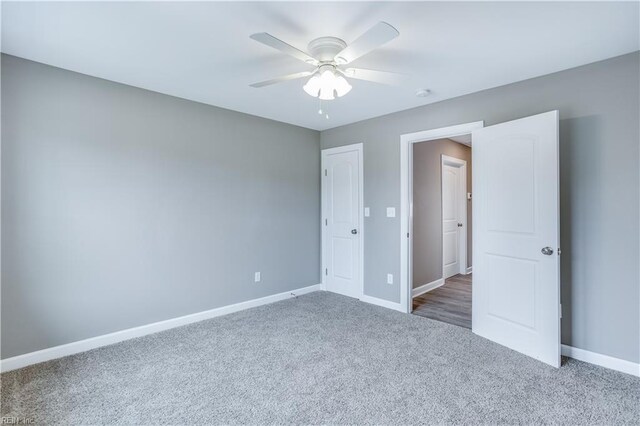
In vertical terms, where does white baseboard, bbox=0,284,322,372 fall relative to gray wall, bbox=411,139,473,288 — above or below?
below

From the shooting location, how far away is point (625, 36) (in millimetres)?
2145

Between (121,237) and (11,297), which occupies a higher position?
(121,237)

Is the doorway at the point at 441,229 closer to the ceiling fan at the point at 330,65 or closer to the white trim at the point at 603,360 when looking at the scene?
the white trim at the point at 603,360

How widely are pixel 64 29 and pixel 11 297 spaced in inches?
78.7

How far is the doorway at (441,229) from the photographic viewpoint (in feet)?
13.9

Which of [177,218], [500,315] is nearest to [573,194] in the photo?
[500,315]

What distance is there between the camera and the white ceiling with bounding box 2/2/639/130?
6.11 feet

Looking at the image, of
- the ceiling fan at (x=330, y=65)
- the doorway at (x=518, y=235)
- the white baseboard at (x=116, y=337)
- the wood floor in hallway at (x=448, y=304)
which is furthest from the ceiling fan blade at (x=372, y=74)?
the white baseboard at (x=116, y=337)

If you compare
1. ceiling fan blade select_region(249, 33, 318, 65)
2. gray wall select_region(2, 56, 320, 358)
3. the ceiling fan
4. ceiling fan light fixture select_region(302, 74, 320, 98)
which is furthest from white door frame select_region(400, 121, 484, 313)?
ceiling fan blade select_region(249, 33, 318, 65)

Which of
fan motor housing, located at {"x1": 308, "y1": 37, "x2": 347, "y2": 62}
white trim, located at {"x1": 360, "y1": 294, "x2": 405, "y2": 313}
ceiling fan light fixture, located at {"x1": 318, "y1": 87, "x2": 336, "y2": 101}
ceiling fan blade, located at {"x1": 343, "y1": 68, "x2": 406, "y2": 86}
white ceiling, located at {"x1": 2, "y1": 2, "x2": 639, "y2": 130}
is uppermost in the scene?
white ceiling, located at {"x1": 2, "y1": 2, "x2": 639, "y2": 130}

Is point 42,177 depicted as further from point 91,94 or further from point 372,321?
point 372,321

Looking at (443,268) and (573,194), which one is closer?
(573,194)

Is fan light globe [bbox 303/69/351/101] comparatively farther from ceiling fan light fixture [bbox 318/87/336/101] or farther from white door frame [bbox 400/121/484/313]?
white door frame [bbox 400/121/484/313]

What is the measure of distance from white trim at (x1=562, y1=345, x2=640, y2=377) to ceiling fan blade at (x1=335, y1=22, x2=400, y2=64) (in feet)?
9.37
